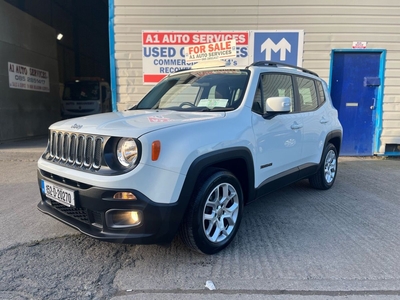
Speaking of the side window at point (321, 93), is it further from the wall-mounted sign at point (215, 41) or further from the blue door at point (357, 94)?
the blue door at point (357, 94)

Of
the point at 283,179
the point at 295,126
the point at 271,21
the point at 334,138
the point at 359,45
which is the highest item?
the point at 271,21

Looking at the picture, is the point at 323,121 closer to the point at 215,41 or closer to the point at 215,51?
the point at 215,51

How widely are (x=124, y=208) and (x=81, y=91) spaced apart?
13.2 metres

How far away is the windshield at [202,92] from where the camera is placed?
3251 millimetres

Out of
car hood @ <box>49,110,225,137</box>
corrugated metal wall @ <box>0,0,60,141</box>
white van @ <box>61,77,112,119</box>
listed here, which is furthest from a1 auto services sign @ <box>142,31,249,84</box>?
white van @ <box>61,77,112,119</box>

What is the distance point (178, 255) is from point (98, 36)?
2428 centimetres

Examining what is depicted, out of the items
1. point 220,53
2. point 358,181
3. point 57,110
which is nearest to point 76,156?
point 220,53

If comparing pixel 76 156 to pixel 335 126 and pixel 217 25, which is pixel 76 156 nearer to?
pixel 335 126

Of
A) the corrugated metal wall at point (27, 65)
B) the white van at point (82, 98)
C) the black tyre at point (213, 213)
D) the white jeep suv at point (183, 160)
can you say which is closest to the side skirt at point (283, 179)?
the white jeep suv at point (183, 160)

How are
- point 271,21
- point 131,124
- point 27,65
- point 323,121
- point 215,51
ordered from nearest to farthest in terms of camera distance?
point 131,124 < point 215,51 < point 323,121 < point 271,21 < point 27,65

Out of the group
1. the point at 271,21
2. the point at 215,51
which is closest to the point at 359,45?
the point at 271,21

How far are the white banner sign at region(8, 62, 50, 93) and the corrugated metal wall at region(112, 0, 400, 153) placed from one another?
5.34 metres

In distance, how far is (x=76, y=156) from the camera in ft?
8.60

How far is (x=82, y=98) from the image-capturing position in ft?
46.1
